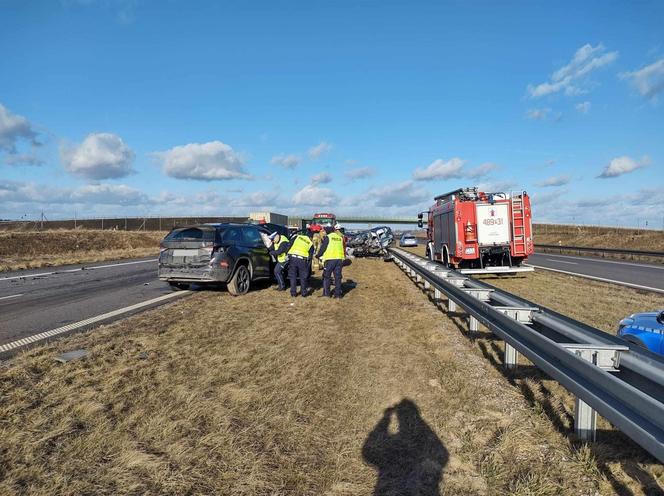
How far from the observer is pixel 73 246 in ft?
113

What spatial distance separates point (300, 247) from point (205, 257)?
2204 millimetres

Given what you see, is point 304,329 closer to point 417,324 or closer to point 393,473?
point 417,324

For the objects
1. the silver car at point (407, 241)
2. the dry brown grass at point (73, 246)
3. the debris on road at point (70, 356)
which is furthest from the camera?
the silver car at point (407, 241)

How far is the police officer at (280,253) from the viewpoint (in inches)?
448

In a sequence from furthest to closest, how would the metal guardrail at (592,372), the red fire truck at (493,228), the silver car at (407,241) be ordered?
the silver car at (407,241)
the red fire truck at (493,228)
the metal guardrail at (592,372)

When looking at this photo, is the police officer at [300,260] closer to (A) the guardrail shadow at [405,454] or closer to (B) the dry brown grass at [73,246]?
(A) the guardrail shadow at [405,454]

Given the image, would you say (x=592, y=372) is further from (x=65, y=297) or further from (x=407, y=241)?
(x=407, y=241)

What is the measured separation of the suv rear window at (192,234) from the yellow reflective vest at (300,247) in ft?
6.21

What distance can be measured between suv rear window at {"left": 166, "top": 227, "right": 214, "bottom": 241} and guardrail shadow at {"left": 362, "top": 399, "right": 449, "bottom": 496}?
7.22 m

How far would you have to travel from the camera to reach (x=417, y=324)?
7395 mm

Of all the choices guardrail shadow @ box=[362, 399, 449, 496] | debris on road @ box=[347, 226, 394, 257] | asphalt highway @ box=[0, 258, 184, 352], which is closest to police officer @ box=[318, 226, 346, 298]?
asphalt highway @ box=[0, 258, 184, 352]

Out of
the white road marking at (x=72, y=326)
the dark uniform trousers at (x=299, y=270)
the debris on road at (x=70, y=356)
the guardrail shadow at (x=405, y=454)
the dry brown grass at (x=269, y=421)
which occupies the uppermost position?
the dark uniform trousers at (x=299, y=270)

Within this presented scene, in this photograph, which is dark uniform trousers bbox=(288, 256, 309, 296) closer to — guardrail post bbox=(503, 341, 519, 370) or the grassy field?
the grassy field

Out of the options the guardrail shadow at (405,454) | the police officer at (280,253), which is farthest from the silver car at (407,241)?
the guardrail shadow at (405,454)
